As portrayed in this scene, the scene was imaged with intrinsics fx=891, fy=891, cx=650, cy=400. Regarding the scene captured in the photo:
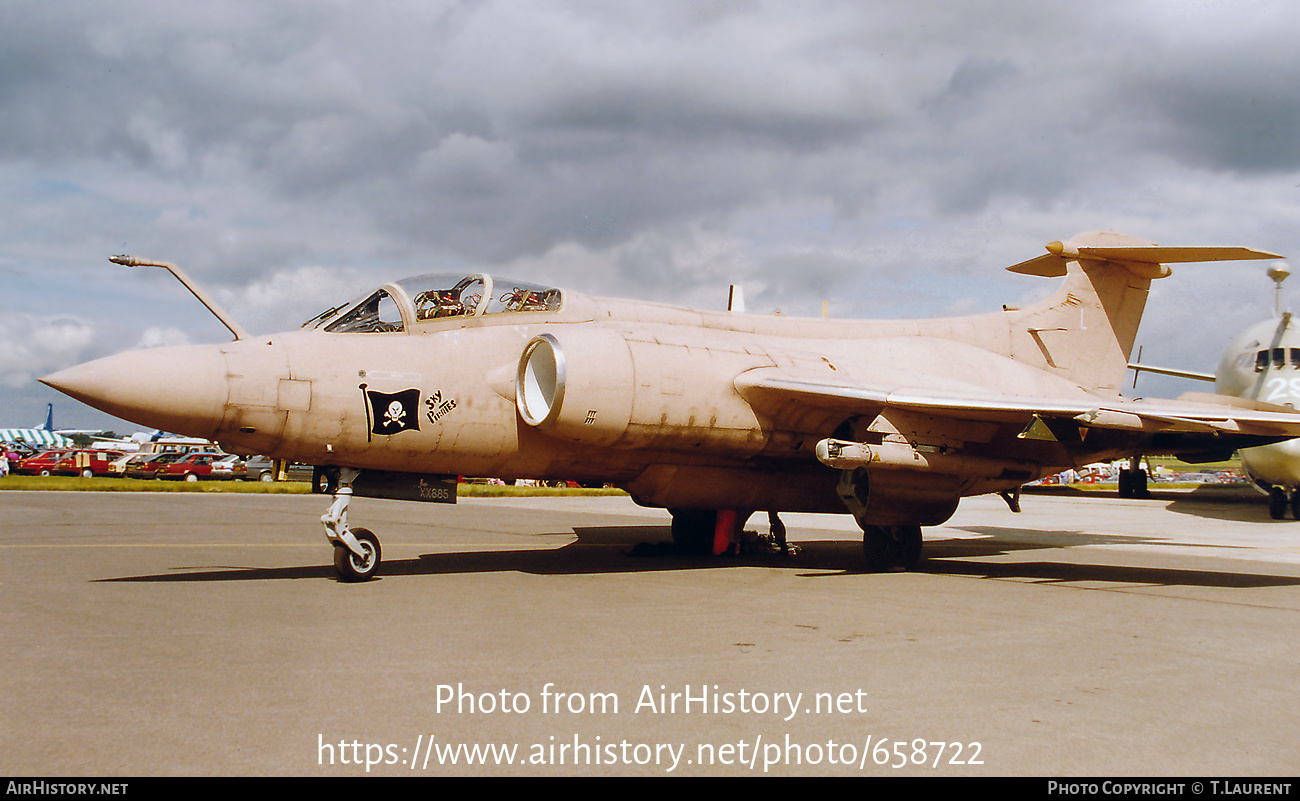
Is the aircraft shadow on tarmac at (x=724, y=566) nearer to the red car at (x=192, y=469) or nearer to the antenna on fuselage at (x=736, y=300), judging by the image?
the antenna on fuselage at (x=736, y=300)

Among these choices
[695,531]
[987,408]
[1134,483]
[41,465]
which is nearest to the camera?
[987,408]

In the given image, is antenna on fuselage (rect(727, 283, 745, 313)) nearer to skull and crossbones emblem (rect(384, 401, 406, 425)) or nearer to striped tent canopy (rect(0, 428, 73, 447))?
skull and crossbones emblem (rect(384, 401, 406, 425))

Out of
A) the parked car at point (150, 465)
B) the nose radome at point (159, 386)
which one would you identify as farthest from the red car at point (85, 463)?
the nose radome at point (159, 386)

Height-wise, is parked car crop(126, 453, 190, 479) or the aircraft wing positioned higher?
the aircraft wing

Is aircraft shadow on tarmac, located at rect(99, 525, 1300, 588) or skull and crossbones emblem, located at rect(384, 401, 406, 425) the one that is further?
aircraft shadow on tarmac, located at rect(99, 525, 1300, 588)

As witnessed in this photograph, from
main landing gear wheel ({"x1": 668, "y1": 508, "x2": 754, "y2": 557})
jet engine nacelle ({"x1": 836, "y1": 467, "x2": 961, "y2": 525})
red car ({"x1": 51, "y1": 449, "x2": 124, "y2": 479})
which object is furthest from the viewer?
red car ({"x1": 51, "y1": 449, "x2": 124, "y2": 479})

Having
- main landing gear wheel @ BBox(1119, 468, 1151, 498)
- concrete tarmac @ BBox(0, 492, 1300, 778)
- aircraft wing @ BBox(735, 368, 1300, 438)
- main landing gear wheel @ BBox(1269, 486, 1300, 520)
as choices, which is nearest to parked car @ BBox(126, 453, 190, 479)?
concrete tarmac @ BBox(0, 492, 1300, 778)

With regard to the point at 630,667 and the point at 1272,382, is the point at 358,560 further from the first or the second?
the point at 1272,382

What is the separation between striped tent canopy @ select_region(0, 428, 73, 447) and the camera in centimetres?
9219

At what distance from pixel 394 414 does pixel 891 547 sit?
6.23 meters

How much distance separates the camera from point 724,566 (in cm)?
1129

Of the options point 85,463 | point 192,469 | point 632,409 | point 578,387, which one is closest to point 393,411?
point 578,387

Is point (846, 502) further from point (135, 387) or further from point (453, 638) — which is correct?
point (135, 387)

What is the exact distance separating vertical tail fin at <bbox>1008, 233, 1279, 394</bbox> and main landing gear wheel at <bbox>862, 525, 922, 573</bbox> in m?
4.43
